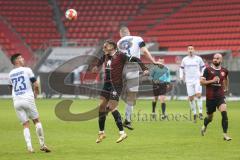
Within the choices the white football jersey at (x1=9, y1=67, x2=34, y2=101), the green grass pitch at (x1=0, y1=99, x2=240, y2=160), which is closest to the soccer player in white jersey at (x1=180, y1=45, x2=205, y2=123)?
the green grass pitch at (x1=0, y1=99, x2=240, y2=160)

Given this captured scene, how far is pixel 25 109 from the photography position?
15023 mm

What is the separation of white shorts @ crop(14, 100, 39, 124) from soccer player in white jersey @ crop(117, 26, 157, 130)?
543 centimetres

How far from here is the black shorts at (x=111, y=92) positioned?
669 inches

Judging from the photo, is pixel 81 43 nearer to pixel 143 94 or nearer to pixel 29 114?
pixel 143 94

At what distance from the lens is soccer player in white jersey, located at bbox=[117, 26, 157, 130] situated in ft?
66.5

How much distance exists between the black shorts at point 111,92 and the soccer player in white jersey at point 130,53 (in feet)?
9.02

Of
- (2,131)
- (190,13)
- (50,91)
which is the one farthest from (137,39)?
(190,13)

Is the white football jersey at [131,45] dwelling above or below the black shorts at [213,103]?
above

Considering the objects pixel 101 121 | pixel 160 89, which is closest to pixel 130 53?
pixel 101 121

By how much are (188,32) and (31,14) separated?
1397 centimetres

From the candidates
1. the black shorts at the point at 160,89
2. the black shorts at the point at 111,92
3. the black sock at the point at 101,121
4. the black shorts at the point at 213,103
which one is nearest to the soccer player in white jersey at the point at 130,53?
the black shorts at the point at 213,103

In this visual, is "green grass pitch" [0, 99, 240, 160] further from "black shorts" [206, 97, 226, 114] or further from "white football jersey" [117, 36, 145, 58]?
"white football jersey" [117, 36, 145, 58]

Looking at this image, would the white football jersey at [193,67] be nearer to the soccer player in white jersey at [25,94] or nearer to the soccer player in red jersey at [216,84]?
the soccer player in red jersey at [216,84]

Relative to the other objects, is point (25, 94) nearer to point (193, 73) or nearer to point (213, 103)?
point (213, 103)
